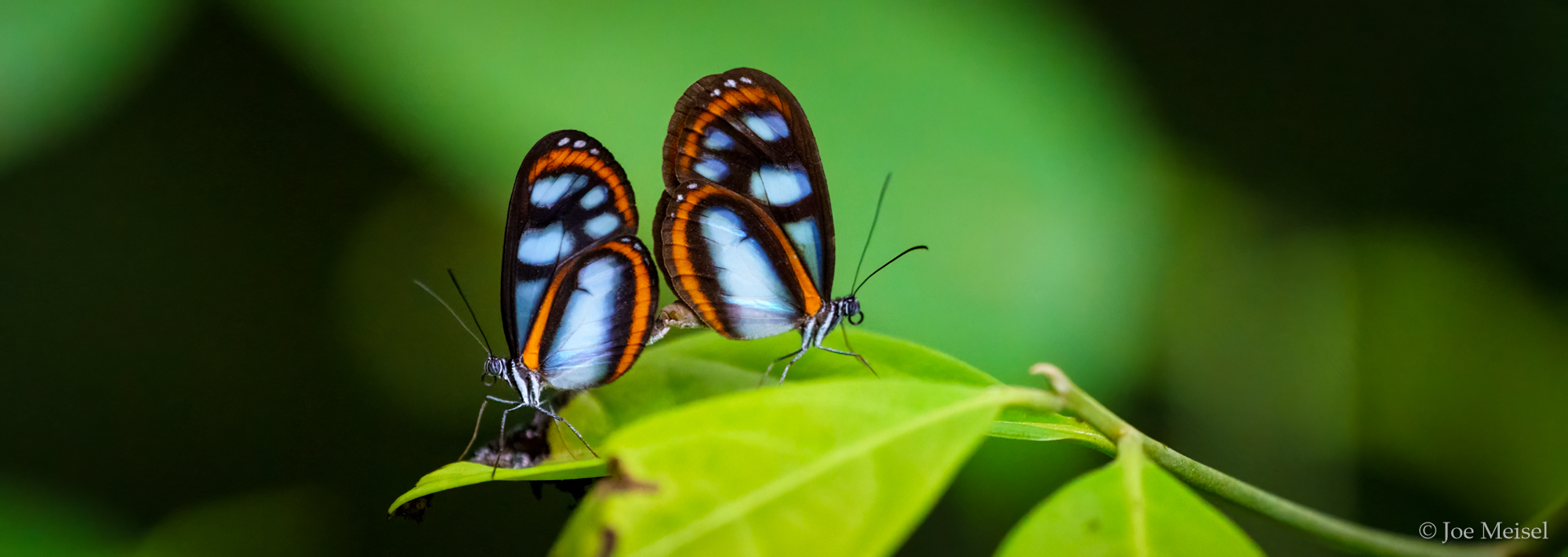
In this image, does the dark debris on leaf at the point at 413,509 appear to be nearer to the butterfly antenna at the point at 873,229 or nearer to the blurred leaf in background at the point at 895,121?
the blurred leaf in background at the point at 895,121

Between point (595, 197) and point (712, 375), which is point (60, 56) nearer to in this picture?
point (595, 197)

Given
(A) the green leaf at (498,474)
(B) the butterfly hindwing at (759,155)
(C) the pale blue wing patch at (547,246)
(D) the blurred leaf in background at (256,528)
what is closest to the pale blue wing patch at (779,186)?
(B) the butterfly hindwing at (759,155)


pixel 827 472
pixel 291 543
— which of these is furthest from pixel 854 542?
pixel 291 543

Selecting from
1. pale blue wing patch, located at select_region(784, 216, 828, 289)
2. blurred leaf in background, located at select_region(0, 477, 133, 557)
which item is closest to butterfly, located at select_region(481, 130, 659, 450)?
pale blue wing patch, located at select_region(784, 216, 828, 289)

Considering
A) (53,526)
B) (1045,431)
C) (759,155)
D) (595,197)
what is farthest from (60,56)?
(1045,431)

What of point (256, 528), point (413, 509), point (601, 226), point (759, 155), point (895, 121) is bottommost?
point (256, 528)

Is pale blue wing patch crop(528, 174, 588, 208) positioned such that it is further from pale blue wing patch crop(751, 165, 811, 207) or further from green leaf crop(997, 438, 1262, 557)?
green leaf crop(997, 438, 1262, 557)

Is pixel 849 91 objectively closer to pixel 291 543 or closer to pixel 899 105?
pixel 899 105
